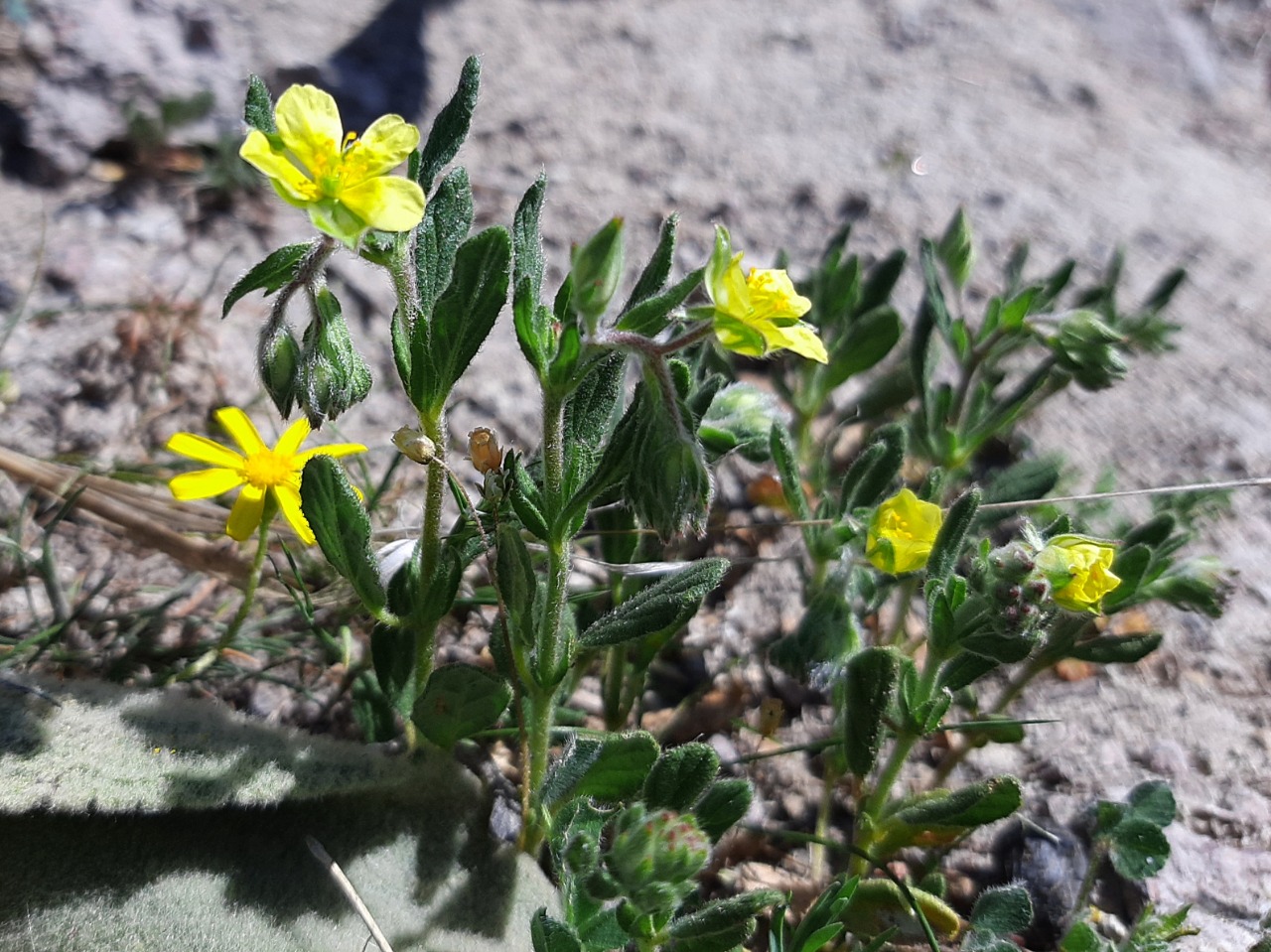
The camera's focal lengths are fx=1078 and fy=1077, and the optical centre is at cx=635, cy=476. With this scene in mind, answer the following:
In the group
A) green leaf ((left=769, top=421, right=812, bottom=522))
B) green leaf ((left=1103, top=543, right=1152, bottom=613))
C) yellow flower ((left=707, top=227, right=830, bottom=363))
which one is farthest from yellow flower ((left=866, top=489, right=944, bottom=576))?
yellow flower ((left=707, top=227, right=830, bottom=363))

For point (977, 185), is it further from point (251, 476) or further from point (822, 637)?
point (251, 476)

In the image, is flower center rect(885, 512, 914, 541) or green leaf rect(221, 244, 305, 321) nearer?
green leaf rect(221, 244, 305, 321)

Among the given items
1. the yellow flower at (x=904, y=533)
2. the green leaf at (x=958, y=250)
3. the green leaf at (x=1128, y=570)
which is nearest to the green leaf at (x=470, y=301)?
the yellow flower at (x=904, y=533)

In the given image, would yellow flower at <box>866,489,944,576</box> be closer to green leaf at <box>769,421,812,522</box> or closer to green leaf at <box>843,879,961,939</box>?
green leaf at <box>769,421,812,522</box>

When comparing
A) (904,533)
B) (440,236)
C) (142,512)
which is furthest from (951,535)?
(142,512)

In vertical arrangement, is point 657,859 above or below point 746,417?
below

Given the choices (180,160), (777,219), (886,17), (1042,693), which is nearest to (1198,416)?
(1042,693)
